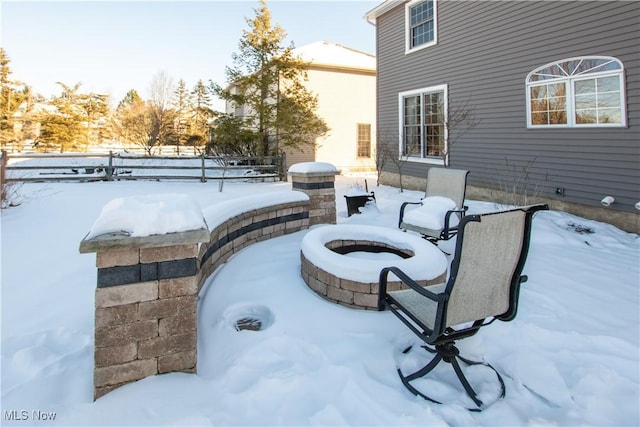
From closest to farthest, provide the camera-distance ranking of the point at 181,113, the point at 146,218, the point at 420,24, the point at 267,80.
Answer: the point at 146,218 → the point at 420,24 → the point at 267,80 → the point at 181,113

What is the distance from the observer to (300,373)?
2.02 meters

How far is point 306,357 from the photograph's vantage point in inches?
86.0

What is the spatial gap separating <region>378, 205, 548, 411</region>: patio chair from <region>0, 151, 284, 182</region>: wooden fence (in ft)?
29.2

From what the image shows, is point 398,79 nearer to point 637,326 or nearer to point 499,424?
point 637,326

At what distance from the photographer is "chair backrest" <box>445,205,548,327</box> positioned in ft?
5.53

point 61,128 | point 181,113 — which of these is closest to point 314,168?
point 181,113

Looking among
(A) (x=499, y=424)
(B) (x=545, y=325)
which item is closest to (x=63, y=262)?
(A) (x=499, y=424)

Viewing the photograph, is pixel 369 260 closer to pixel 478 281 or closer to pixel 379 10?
pixel 478 281

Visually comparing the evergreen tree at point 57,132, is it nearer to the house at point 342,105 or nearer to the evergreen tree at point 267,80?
the evergreen tree at point 267,80

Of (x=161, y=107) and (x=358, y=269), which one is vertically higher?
(x=161, y=107)

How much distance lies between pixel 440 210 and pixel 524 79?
444cm

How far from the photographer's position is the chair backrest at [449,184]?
4891 mm

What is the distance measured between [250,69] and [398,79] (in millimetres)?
5637

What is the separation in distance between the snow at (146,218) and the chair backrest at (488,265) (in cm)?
140
